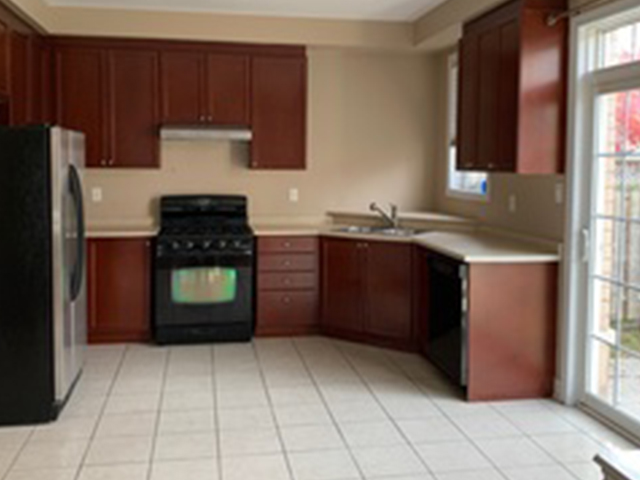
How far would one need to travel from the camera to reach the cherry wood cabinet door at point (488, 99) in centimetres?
460

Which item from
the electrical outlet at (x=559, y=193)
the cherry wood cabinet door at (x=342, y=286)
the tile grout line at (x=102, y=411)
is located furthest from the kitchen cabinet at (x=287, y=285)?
the electrical outlet at (x=559, y=193)

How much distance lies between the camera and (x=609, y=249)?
4.15m

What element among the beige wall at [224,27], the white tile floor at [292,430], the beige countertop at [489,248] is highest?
the beige wall at [224,27]

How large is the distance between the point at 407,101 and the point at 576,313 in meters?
2.95

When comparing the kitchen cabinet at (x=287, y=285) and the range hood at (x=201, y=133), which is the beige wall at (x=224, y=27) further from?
the kitchen cabinet at (x=287, y=285)

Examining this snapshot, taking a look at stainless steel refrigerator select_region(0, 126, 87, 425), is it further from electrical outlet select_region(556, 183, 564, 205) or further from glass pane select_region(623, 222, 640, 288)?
glass pane select_region(623, 222, 640, 288)

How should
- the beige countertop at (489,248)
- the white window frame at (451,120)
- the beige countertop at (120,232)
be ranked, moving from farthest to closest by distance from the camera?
1. the white window frame at (451,120)
2. the beige countertop at (120,232)
3. the beige countertop at (489,248)

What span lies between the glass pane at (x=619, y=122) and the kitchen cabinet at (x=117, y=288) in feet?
11.3

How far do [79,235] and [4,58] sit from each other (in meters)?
1.24

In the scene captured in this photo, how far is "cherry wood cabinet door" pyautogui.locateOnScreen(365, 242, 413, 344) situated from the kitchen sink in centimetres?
12

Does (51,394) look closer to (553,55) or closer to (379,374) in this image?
(379,374)

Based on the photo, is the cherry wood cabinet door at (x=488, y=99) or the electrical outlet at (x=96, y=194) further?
the electrical outlet at (x=96, y=194)

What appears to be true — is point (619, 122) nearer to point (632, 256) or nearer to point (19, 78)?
point (632, 256)

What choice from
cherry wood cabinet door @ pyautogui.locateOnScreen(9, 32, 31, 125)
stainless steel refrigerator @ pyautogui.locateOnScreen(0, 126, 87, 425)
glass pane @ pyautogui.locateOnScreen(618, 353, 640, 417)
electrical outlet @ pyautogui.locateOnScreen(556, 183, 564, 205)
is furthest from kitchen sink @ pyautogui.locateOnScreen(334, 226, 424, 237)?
cherry wood cabinet door @ pyautogui.locateOnScreen(9, 32, 31, 125)
